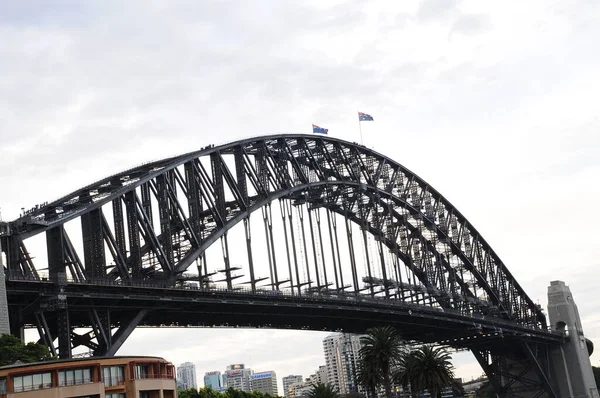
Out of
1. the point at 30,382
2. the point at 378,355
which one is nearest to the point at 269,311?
the point at 378,355

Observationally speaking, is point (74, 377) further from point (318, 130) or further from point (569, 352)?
point (569, 352)

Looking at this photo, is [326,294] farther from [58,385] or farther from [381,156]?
[58,385]

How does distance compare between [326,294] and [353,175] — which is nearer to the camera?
[326,294]

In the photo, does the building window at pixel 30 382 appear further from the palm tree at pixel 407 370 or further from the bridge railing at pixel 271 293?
the palm tree at pixel 407 370

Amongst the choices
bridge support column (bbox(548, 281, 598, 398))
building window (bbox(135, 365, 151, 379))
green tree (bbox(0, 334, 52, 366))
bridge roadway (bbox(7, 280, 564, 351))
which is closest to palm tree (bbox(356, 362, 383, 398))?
bridge roadway (bbox(7, 280, 564, 351))

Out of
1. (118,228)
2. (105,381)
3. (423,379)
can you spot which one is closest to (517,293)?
(423,379)

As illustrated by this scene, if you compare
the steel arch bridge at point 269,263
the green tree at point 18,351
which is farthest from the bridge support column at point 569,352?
the green tree at point 18,351
